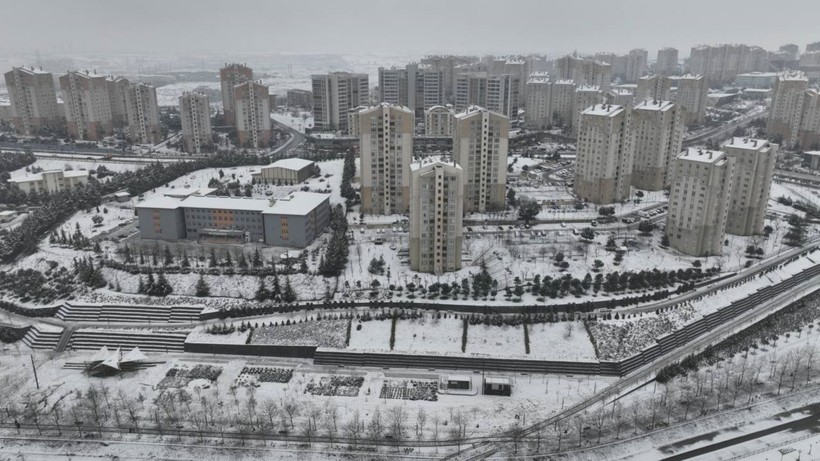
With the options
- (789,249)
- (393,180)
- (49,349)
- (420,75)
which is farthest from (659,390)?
(420,75)

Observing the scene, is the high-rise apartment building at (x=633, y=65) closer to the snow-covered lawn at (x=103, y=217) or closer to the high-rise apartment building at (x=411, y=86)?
the high-rise apartment building at (x=411, y=86)

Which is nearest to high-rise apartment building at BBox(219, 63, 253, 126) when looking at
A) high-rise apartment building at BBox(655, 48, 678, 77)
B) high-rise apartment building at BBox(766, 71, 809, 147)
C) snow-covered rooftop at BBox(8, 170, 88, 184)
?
snow-covered rooftop at BBox(8, 170, 88, 184)

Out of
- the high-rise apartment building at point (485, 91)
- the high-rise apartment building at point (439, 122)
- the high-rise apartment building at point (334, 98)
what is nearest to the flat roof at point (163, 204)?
the high-rise apartment building at point (334, 98)

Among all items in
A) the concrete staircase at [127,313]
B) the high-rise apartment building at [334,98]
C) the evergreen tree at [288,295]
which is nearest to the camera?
the concrete staircase at [127,313]

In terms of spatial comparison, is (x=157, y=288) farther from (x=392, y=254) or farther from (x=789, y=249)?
(x=789, y=249)

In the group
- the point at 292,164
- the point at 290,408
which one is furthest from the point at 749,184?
the point at 292,164
